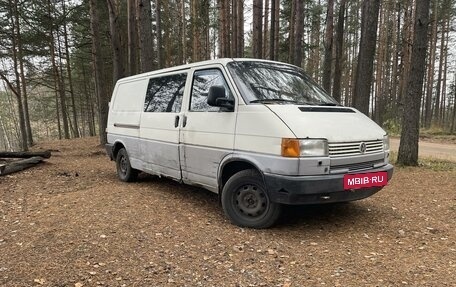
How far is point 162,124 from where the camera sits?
5914 mm

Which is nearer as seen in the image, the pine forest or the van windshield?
the van windshield

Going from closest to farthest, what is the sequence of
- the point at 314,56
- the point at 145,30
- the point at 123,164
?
the point at 123,164, the point at 145,30, the point at 314,56

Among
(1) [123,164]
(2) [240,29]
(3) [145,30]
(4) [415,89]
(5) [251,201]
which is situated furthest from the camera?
(2) [240,29]

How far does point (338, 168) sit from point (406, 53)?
23.5 m

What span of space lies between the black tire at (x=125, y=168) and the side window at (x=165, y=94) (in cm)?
139

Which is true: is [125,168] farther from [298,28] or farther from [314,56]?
[314,56]

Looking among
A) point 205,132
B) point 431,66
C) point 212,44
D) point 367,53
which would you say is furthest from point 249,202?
point 431,66

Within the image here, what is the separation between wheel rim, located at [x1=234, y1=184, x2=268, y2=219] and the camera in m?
4.38

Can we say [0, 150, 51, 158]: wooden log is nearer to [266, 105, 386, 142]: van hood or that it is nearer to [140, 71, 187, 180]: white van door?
[140, 71, 187, 180]: white van door

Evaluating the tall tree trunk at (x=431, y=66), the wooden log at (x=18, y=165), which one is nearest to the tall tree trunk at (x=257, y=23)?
the wooden log at (x=18, y=165)

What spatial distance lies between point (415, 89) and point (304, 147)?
5.94 m

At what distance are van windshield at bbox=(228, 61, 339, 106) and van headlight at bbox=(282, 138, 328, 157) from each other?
2.63 ft

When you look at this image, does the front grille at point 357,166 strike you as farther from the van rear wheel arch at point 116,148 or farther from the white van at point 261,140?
the van rear wheel arch at point 116,148

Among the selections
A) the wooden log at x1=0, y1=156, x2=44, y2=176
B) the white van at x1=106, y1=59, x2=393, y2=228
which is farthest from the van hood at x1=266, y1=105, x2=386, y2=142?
the wooden log at x1=0, y1=156, x2=44, y2=176
